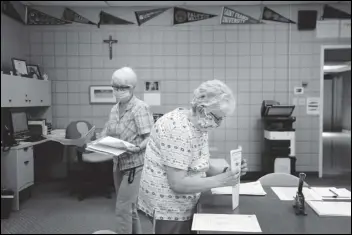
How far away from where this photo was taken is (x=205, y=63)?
5.65 m

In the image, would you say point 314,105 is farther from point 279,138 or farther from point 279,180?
point 279,180

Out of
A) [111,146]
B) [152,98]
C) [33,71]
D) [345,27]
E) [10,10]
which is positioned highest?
[10,10]

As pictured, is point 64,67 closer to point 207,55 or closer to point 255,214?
point 207,55

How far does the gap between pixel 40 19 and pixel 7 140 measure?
229 cm

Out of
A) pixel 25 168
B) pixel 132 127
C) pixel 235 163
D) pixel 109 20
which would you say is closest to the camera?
pixel 235 163

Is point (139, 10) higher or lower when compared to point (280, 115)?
higher

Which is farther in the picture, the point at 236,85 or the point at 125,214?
the point at 236,85

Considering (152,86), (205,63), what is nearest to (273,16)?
(205,63)

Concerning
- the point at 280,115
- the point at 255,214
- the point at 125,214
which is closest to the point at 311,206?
the point at 255,214

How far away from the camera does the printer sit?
16.6 feet

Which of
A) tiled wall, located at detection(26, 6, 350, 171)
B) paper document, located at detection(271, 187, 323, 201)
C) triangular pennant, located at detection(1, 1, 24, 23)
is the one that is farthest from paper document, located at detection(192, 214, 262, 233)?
triangular pennant, located at detection(1, 1, 24, 23)

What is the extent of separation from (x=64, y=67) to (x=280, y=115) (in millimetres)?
3151

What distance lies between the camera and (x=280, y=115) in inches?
201

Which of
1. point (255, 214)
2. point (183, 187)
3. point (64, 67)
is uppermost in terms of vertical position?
point (64, 67)
